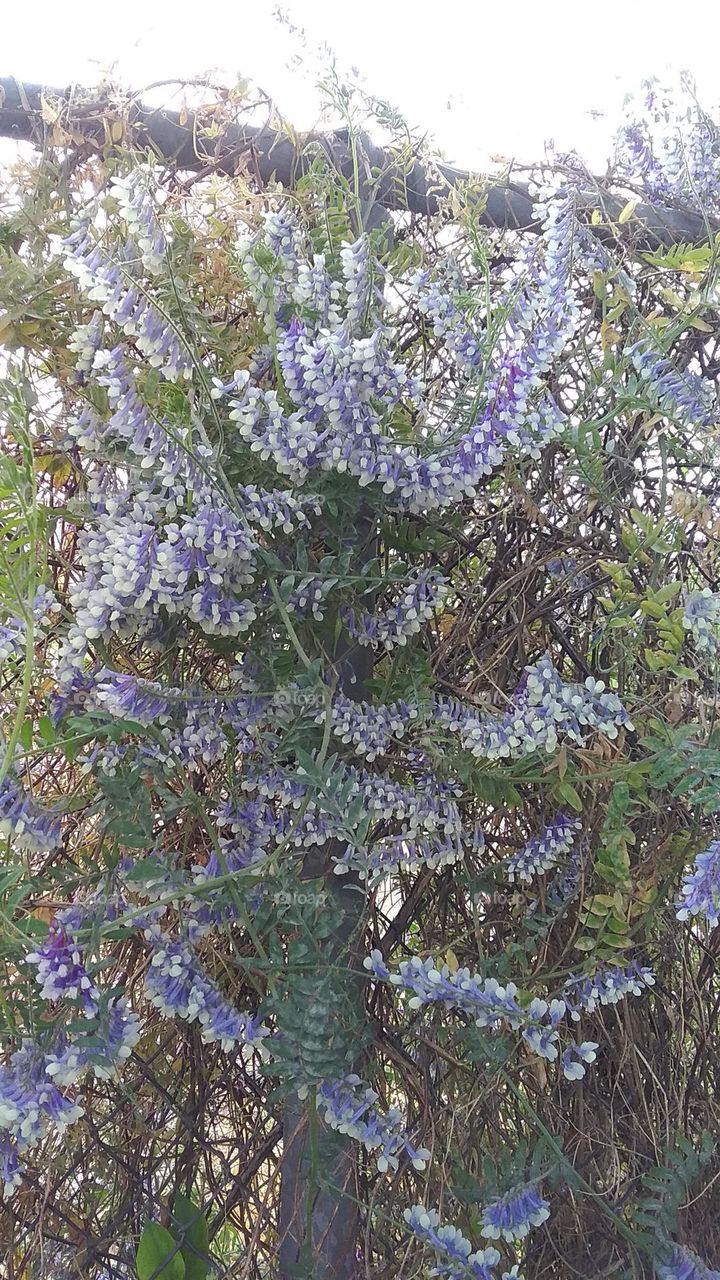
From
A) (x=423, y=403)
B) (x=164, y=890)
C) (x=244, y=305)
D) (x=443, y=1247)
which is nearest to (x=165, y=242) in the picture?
(x=244, y=305)

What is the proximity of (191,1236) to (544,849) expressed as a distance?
60 cm

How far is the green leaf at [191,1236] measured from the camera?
1.00m

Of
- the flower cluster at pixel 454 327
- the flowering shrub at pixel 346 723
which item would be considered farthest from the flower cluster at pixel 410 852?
the flower cluster at pixel 454 327

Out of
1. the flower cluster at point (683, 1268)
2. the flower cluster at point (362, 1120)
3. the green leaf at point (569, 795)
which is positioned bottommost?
the flower cluster at point (683, 1268)

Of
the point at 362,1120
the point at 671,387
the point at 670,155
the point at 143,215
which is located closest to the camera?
the point at 143,215

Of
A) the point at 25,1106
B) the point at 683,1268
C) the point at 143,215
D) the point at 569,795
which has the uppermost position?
the point at 143,215

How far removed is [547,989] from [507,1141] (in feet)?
0.58

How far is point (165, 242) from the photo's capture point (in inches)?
31.3

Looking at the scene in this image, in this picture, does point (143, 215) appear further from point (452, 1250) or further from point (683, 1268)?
point (683, 1268)

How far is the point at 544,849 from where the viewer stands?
1.00 meters

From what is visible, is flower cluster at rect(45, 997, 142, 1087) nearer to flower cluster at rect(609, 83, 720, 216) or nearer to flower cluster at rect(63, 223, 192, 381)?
flower cluster at rect(63, 223, 192, 381)

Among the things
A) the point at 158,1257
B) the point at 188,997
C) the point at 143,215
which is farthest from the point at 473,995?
the point at 143,215

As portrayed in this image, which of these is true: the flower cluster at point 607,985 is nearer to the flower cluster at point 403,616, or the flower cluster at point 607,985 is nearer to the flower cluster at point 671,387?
the flower cluster at point 403,616

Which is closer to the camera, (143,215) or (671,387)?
(143,215)
